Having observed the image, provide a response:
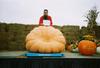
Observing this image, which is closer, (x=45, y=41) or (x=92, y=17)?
(x=45, y=41)

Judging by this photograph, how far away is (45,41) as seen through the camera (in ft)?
8.68

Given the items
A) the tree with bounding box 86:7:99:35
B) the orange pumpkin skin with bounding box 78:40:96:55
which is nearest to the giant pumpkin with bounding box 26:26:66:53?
the orange pumpkin skin with bounding box 78:40:96:55

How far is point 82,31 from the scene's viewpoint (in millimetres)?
3779

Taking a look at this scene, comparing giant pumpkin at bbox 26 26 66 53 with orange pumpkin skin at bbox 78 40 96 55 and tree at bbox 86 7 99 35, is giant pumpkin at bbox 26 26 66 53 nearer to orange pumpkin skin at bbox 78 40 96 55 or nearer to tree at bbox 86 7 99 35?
orange pumpkin skin at bbox 78 40 96 55

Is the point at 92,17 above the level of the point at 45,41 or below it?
above

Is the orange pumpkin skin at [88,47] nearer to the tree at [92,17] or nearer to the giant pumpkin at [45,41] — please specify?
the giant pumpkin at [45,41]

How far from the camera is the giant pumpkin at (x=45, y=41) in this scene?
2580 millimetres

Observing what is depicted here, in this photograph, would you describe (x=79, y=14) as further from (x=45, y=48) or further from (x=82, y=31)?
(x=45, y=48)

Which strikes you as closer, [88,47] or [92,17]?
[88,47]

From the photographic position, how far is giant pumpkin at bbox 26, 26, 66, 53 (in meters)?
2.58

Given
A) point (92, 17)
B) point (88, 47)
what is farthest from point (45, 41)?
point (92, 17)

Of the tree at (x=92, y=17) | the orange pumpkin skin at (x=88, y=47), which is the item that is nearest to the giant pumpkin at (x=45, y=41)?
the orange pumpkin skin at (x=88, y=47)

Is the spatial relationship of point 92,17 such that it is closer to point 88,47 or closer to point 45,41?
point 88,47
